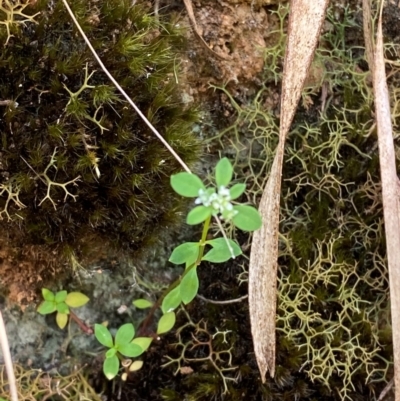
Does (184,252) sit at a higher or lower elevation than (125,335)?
higher

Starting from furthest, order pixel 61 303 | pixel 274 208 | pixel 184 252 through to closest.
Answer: pixel 61 303 → pixel 274 208 → pixel 184 252

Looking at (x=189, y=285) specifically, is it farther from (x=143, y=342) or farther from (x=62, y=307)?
(x=62, y=307)

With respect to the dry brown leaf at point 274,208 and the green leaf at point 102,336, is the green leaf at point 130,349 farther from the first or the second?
the dry brown leaf at point 274,208

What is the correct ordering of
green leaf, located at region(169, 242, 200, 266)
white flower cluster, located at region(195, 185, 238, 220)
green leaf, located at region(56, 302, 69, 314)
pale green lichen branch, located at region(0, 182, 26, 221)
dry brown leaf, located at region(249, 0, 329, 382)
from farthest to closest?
green leaf, located at region(56, 302, 69, 314), dry brown leaf, located at region(249, 0, 329, 382), pale green lichen branch, located at region(0, 182, 26, 221), green leaf, located at region(169, 242, 200, 266), white flower cluster, located at region(195, 185, 238, 220)

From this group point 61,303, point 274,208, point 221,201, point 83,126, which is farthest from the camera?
point 61,303

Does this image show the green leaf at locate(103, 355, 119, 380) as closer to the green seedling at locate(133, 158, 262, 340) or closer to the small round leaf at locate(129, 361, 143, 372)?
the small round leaf at locate(129, 361, 143, 372)

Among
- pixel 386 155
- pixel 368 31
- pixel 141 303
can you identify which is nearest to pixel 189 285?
pixel 141 303

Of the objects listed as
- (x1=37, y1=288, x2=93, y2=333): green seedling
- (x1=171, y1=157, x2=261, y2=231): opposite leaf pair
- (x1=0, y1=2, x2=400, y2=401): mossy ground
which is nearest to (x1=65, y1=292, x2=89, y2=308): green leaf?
(x1=37, y1=288, x2=93, y2=333): green seedling
